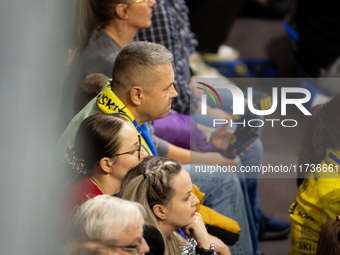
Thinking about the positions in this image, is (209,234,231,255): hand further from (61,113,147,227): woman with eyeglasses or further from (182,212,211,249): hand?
(61,113,147,227): woman with eyeglasses

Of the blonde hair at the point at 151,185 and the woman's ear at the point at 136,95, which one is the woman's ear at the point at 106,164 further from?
the woman's ear at the point at 136,95

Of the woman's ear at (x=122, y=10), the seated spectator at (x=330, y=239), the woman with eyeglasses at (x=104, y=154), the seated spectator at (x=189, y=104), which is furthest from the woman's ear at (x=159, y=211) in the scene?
the woman's ear at (x=122, y=10)

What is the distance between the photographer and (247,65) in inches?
168

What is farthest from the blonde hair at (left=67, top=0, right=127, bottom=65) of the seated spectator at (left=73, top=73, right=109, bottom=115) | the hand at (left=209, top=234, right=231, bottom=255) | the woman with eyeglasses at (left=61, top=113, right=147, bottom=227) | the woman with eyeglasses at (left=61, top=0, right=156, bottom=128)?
the hand at (left=209, top=234, right=231, bottom=255)

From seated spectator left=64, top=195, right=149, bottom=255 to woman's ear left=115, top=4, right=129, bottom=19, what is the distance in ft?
3.46

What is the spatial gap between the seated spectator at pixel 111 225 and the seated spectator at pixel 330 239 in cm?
57

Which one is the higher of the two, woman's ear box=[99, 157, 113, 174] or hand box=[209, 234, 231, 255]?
woman's ear box=[99, 157, 113, 174]

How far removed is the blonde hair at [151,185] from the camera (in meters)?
1.41

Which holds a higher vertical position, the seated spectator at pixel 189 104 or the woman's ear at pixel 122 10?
the woman's ear at pixel 122 10

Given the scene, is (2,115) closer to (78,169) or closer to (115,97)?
(78,169)

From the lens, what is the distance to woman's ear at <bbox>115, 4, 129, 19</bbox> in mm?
2084

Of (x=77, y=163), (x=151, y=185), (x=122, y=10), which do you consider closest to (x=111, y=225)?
(x=151, y=185)

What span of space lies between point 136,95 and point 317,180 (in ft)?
2.09

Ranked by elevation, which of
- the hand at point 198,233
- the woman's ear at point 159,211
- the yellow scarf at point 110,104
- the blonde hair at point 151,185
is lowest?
the hand at point 198,233
